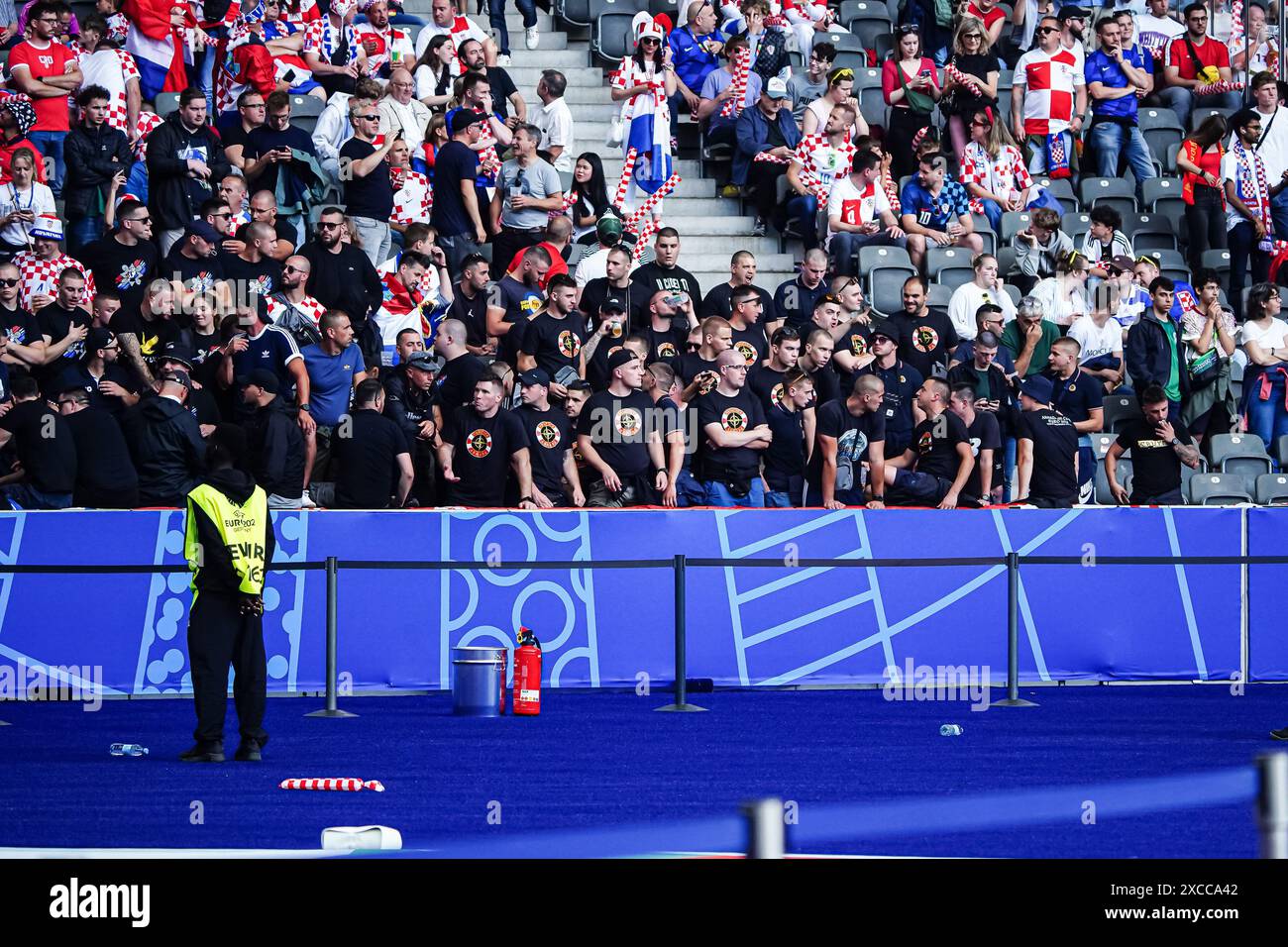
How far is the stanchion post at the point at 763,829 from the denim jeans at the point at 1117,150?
21.8 meters

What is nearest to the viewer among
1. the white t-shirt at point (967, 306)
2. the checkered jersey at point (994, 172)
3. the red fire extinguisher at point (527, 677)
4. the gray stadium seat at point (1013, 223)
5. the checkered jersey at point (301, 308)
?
the red fire extinguisher at point (527, 677)

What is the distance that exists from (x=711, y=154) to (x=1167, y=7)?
7.08 meters

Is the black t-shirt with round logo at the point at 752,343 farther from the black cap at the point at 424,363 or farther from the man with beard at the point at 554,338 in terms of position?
the black cap at the point at 424,363

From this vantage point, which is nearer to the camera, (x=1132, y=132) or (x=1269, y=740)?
(x=1269, y=740)

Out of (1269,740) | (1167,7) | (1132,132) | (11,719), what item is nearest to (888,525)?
(1269,740)

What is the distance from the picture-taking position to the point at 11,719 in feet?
52.5

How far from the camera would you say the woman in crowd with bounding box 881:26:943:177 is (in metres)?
24.2

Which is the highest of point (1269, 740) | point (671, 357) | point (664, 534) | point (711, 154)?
point (711, 154)

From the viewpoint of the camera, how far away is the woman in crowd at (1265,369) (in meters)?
21.8

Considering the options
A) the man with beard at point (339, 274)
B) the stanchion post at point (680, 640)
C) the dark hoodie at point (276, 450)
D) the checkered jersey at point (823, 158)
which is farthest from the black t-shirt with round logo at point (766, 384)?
the dark hoodie at point (276, 450)

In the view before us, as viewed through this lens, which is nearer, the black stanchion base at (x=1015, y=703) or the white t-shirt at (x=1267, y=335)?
the black stanchion base at (x=1015, y=703)

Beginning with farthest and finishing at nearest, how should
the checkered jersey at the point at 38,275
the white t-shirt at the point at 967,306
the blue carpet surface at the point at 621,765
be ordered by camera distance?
the white t-shirt at the point at 967,306 → the checkered jersey at the point at 38,275 → the blue carpet surface at the point at 621,765

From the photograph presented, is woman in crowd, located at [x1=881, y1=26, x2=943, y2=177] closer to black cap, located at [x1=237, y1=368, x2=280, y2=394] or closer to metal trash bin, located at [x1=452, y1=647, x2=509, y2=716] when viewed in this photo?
black cap, located at [x1=237, y1=368, x2=280, y2=394]

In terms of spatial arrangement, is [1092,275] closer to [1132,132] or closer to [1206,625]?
[1132,132]
